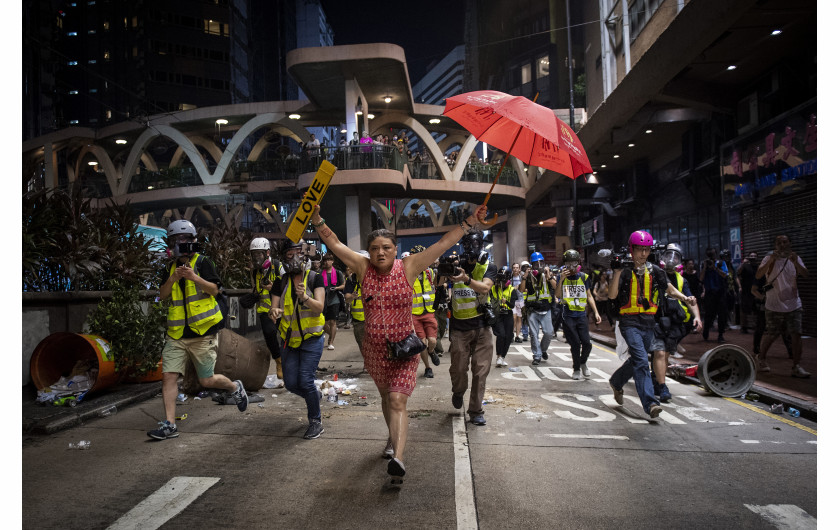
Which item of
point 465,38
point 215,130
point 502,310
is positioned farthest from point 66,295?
point 465,38

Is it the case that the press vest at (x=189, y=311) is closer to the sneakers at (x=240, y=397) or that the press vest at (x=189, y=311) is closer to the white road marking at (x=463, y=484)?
the sneakers at (x=240, y=397)

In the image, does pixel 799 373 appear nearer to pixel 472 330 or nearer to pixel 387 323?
pixel 472 330

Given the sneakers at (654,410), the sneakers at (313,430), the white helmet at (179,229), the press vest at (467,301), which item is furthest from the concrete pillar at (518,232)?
the white helmet at (179,229)

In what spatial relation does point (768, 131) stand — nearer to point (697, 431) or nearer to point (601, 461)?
point (697, 431)

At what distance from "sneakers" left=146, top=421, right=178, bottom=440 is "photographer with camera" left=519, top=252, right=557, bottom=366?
22.3ft

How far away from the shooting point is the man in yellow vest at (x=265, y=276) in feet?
25.6

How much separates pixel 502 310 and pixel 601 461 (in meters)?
4.16

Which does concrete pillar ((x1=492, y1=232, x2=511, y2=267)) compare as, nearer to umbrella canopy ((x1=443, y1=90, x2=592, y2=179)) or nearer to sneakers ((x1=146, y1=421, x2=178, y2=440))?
umbrella canopy ((x1=443, y1=90, x2=592, y2=179))

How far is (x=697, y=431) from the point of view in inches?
224

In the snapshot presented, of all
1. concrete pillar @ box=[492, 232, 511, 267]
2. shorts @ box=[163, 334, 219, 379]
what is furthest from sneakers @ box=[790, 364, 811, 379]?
concrete pillar @ box=[492, 232, 511, 267]

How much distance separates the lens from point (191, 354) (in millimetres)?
5688

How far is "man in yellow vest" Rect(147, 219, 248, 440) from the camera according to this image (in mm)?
5441

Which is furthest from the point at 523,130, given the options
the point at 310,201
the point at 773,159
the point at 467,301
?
the point at 773,159

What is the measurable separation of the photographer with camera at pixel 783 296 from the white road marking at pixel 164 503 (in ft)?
26.5
